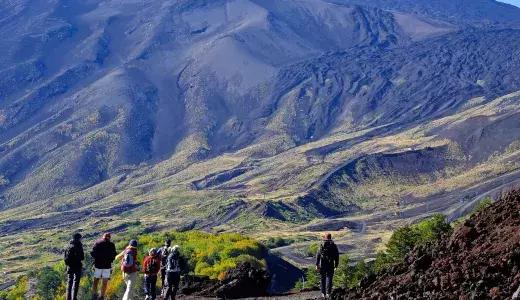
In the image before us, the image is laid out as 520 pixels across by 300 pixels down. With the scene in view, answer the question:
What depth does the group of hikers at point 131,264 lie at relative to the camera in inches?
775

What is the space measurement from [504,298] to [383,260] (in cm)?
2911

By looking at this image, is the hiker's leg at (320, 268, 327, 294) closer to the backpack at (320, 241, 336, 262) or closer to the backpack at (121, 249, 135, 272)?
the backpack at (320, 241, 336, 262)

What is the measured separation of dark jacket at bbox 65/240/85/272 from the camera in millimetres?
19859

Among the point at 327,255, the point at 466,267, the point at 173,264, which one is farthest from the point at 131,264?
the point at 466,267

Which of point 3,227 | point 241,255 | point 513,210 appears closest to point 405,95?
point 3,227

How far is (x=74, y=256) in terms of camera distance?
65.6ft

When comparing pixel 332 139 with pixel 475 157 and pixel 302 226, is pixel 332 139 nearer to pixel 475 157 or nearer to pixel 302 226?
pixel 475 157

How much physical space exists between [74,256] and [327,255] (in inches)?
287

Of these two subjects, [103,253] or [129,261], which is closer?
[129,261]

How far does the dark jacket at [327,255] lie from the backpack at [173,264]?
13.6 feet

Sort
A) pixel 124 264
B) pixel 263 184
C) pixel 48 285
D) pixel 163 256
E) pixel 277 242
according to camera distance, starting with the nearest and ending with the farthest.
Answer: pixel 124 264, pixel 163 256, pixel 48 285, pixel 277 242, pixel 263 184

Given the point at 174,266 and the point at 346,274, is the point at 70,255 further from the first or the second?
the point at 346,274

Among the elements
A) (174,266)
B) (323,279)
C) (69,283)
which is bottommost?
(323,279)

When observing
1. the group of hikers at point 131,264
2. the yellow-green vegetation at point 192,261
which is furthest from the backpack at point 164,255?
the yellow-green vegetation at point 192,261
